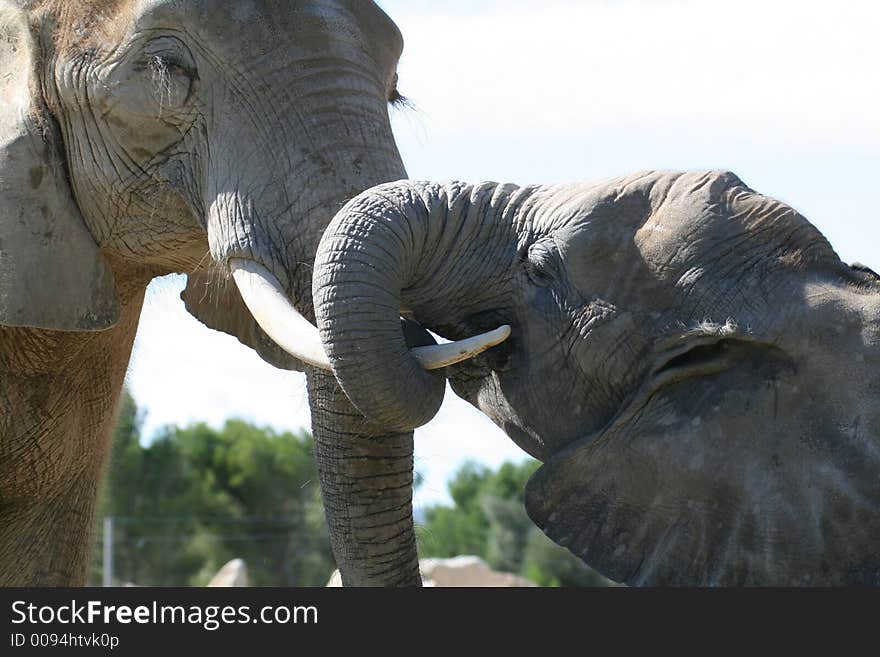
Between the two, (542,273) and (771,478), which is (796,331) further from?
(542,273)

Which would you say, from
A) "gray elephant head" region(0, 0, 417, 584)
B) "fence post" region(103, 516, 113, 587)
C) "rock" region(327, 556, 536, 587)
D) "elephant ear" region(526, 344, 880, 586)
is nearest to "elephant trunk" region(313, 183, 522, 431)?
"elephant ear" region(526, 344, 880, 586)

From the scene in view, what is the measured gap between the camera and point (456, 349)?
12.0ft

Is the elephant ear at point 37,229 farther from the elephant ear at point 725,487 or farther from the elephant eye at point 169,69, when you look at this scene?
the elephant ear at point 725,487

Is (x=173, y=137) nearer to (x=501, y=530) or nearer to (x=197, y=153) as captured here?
(x=197, y=153)

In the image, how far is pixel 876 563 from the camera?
3.50 meters

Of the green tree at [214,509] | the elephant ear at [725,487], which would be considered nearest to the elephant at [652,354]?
the elephant ear at [725,487]

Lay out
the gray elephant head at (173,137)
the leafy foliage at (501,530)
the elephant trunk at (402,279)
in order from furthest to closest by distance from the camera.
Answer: the leafy foliage at (501,530), the gray elephant head at (173,137), the elephant trunk at (402,279)

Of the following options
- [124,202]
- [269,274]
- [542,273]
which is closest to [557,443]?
[542,273]

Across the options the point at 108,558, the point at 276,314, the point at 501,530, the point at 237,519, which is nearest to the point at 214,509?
the point at 237,519

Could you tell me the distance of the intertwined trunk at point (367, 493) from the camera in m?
4.82

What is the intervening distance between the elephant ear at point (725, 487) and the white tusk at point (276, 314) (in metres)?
0.62

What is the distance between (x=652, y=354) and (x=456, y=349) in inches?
16.0

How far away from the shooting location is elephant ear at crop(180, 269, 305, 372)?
5.57 m

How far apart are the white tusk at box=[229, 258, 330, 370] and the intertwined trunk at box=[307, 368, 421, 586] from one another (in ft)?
1.57
